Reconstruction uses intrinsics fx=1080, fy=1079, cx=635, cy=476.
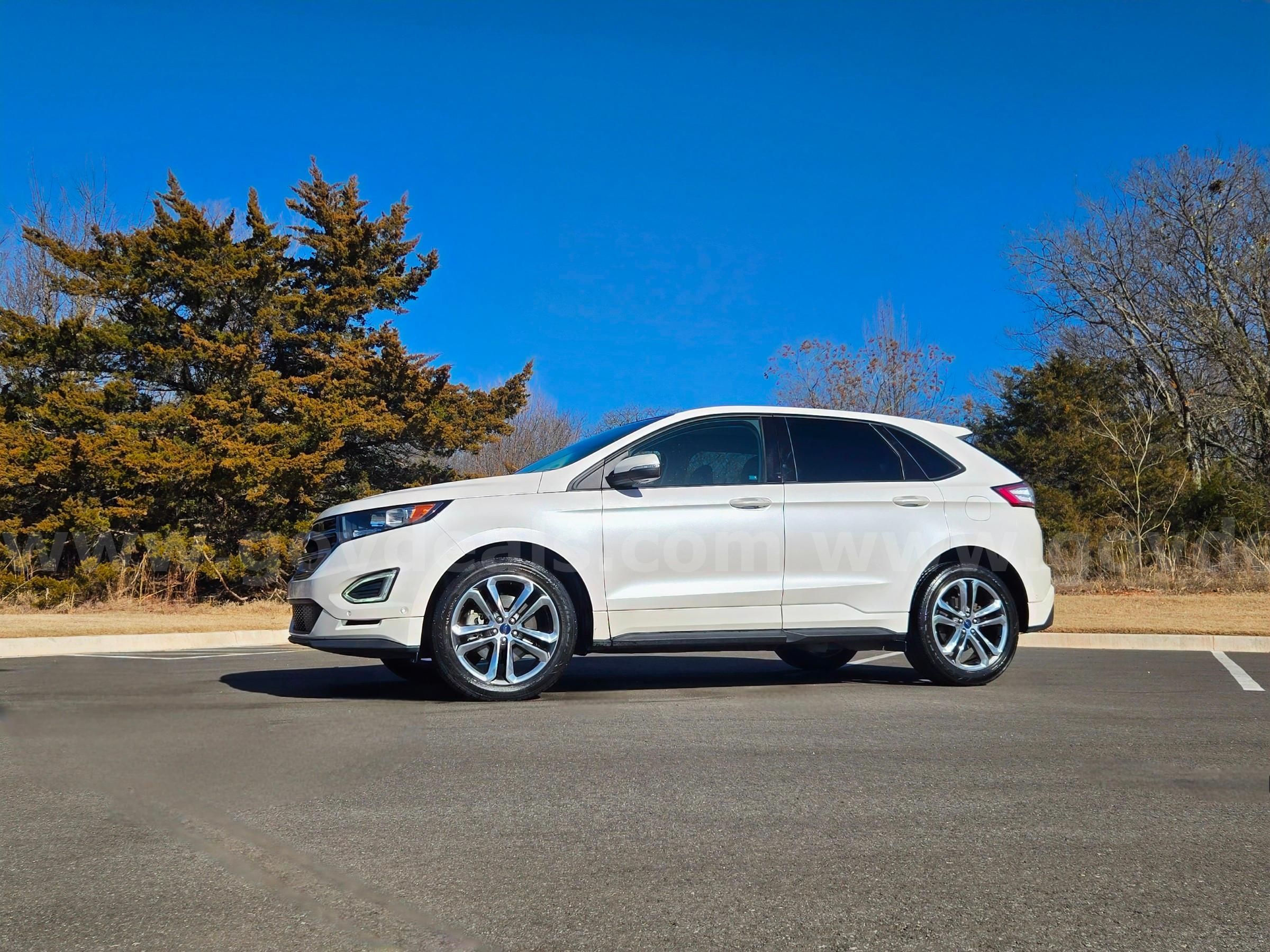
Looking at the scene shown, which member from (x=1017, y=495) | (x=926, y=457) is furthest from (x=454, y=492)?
(x=1017, y=495)

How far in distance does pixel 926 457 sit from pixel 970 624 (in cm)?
117

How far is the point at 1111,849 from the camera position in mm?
3305

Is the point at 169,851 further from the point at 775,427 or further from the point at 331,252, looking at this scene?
the point at 331,252

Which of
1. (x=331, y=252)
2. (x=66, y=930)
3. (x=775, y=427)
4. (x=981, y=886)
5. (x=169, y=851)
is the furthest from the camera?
(x=331, y=252)

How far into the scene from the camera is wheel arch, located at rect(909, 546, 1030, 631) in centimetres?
715

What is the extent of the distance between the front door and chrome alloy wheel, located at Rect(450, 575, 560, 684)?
419 mm

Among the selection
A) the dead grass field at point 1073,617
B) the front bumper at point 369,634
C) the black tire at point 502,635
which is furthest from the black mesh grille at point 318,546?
the dead grass field at point 1073,617

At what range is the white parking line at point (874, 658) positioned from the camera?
30.2 ft

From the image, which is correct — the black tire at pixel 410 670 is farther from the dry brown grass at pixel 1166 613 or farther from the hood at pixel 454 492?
the dry brown grass at pixel 1166 613

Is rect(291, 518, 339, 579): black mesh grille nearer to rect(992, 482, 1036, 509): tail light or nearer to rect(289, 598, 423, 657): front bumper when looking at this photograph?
rect(289, 598, 423, 657): front bumper

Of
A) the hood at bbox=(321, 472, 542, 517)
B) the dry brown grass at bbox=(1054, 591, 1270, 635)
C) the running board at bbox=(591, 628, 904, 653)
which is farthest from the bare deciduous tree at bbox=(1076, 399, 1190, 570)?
the hood at bbox=(321, 472, 542, 517)

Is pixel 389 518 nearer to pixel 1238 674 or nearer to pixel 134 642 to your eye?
pixel 1238 674

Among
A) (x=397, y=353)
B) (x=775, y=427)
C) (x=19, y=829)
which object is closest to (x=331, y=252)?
(x=397, y=353)

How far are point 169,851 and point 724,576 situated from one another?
3.97 meters
